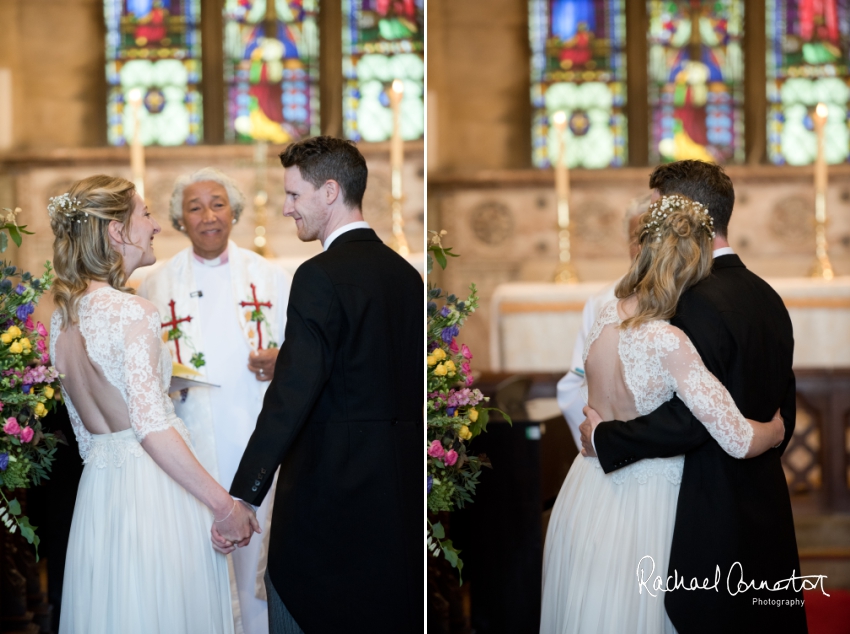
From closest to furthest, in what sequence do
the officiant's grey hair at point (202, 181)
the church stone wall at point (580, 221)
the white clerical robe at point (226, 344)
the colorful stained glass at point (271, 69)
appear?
the white clerical robe at point (226, 344) → the officiant's grey hair at point (202, 181) → the colorful stained glass at point (271, 69) → the church stone wall at point (580, 221)

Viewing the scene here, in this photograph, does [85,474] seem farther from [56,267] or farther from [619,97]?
[619,97]

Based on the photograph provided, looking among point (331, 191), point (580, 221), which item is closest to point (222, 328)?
point (331, 191)

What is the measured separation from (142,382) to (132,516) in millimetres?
406

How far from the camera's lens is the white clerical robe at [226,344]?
12.9 ft

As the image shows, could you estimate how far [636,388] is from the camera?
2.68 m

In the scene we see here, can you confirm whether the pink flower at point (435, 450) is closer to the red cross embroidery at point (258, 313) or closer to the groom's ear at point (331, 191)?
the groom's ear at point (331, 191)

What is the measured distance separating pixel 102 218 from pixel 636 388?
163 centimetres

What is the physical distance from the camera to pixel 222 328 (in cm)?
411

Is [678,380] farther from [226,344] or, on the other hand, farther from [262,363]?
[226,344]

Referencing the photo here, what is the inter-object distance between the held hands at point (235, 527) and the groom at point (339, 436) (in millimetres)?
68

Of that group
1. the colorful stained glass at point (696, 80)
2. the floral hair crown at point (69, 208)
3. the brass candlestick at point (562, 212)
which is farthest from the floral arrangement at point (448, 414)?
the colorful stained glass at point (696, 80)

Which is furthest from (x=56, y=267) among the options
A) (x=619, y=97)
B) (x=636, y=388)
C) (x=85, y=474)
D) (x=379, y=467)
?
(x=619, y=97)

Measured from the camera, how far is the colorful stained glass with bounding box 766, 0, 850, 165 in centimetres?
750

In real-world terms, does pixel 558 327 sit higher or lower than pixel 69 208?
lower
